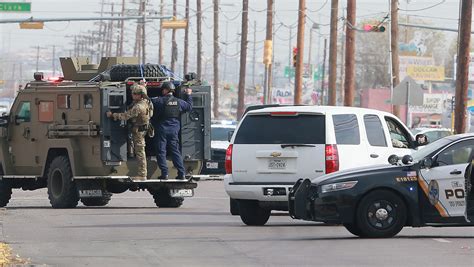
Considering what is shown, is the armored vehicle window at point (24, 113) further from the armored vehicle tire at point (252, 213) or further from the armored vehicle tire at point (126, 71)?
the armored vehicle tire at point (252, 213)

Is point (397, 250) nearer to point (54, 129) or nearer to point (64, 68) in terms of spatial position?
point (54, 129)

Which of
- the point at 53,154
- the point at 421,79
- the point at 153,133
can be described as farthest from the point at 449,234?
the point at 421,79

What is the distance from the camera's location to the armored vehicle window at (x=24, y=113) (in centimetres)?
2617

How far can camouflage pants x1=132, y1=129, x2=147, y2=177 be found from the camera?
25.0 m

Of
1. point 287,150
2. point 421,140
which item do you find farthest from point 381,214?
point 421,140

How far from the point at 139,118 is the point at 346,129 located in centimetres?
543

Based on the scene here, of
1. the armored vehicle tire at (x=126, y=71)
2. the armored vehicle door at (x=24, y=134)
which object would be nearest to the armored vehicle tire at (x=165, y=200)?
the armored vehicle tire at (x=126, y=71)

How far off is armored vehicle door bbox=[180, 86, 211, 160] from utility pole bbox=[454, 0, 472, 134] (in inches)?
357

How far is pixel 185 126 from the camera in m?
26.1

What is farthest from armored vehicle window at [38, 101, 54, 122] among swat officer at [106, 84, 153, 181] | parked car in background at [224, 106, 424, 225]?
parked car in background at [224, 106, 424, 225]

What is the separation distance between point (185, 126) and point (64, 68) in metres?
3.10

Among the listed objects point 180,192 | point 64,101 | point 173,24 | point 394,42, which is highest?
point 173,24

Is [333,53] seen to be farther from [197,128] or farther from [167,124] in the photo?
[167,124]

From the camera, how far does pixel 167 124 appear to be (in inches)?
997
